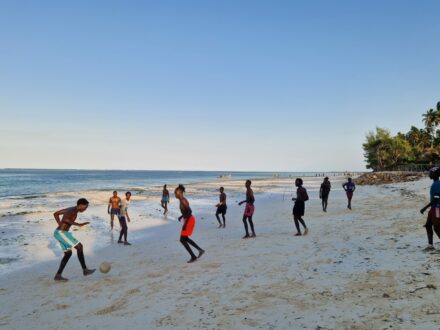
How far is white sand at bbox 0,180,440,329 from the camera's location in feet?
17.0

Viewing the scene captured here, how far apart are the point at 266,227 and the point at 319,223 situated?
7.41 ft

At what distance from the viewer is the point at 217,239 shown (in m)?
12.4

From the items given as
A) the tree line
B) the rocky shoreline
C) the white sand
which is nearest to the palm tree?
the tree line

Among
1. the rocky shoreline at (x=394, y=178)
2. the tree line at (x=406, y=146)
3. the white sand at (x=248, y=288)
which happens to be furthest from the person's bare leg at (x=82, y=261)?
the tree line at (x=406, y=146)

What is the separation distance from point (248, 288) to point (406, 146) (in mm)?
88804

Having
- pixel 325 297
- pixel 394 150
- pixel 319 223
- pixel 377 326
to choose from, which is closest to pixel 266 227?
pixel 319 223

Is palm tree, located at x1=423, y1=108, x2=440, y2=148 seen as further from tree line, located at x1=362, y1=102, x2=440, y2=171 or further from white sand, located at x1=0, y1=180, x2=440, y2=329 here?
white sand, located at x1=0, y1=180, x2=440, y2=329

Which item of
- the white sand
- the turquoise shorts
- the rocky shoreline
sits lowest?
the white sand

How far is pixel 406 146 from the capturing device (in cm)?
8306

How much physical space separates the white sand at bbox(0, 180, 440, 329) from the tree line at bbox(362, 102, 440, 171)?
69.7 meters

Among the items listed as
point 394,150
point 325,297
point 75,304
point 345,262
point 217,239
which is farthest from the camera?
point 394,150

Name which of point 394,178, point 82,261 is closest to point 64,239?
point 82,261

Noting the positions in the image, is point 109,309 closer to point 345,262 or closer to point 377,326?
point 377,326

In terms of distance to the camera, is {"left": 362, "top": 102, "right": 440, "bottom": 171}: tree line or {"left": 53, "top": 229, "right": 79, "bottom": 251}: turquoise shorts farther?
{"left": 362, "top": 102, "right": 440, "bottom": 171}: tree line
